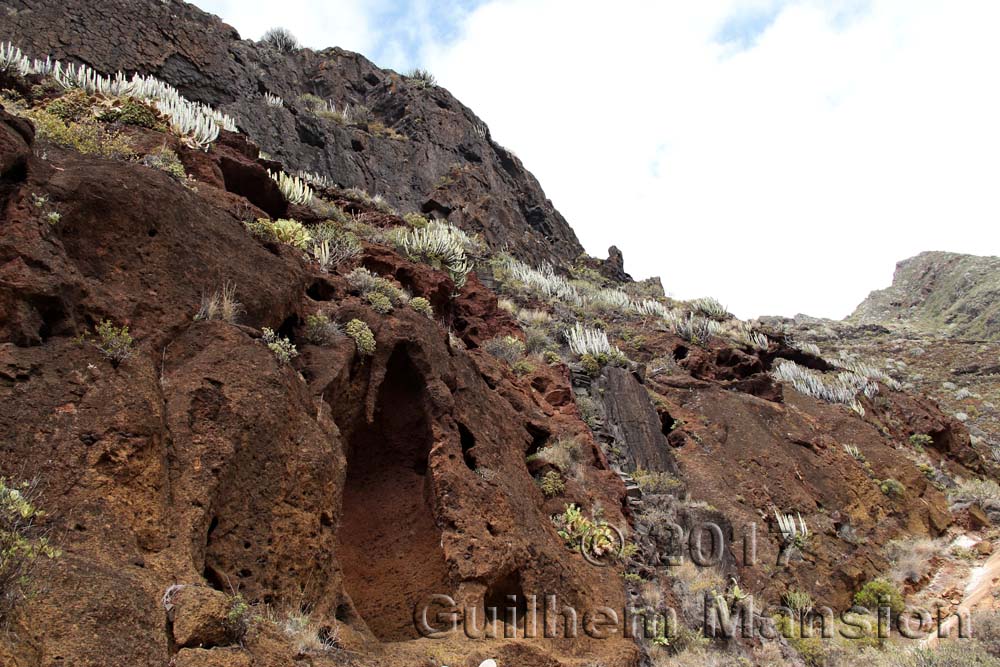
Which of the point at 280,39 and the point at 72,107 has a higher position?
the point at 280,39

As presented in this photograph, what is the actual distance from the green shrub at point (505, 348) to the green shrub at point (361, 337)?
458 cm

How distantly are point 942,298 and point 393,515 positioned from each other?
50901mm

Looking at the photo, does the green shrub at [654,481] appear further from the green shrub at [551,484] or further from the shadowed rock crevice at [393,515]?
the shadowed rock crevice at [393,515]

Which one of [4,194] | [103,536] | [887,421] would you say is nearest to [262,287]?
[4,194]

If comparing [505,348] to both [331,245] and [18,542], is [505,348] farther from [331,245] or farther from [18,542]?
[18,542]

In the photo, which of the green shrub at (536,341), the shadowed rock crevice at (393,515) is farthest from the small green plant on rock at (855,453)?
the shadowed rock crevice at (393,515)

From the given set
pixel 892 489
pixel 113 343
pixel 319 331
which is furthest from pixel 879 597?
pixel 113 343

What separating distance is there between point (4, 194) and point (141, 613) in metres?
3.98

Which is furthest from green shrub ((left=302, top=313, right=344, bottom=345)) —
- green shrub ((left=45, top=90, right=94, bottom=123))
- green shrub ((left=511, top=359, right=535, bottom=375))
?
green shrub ((left=45, top=90, right=94, bottom=123))

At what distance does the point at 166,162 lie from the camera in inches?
340

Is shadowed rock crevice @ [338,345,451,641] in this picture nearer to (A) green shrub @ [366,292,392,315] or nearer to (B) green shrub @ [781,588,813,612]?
(A) green shrub @ [366,292,392,315]

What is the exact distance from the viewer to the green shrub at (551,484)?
883 cm

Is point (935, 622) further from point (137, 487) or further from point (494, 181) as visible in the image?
point (494, 181)

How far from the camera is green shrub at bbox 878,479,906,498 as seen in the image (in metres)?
14.5
